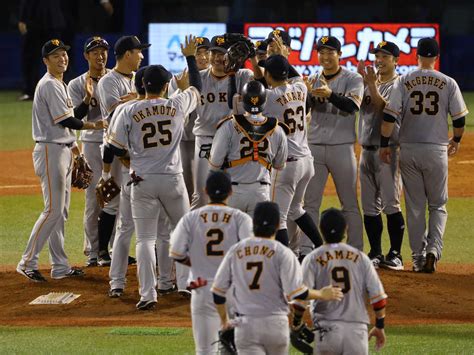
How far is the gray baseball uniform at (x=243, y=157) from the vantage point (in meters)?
8.71

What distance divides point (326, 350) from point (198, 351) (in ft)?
2.69

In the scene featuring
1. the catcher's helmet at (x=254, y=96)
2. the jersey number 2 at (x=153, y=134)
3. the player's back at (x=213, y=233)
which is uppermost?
the catcher's helmet at (x=254, y=96)

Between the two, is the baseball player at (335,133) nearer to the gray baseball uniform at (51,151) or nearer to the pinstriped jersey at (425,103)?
the pinstriped jersey at (425,103)

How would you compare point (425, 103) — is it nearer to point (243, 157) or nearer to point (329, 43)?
point (329, 43)

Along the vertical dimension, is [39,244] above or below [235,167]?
below

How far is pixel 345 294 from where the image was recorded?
659 cm

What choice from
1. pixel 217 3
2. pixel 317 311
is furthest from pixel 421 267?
pixel 217 3

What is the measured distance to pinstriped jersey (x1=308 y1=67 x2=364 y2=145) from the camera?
10.3 metres

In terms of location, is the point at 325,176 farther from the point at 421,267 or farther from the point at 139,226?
the point at 139,226

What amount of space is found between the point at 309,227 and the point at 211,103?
1.37 metres

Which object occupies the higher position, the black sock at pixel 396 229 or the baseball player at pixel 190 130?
the baseball player at pixel 190 130

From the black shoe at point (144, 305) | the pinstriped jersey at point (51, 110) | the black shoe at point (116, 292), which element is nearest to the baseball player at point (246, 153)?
the black shoe at point (144, 305)

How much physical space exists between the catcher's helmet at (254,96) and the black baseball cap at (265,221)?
2.11m

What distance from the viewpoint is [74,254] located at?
11852mm
